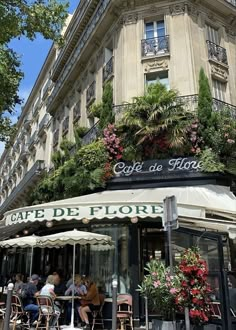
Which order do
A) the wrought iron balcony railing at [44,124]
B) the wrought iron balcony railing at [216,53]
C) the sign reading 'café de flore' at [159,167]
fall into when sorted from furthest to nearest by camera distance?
the wrought iron balcony railing at [44,124] → the wrought iron balcony railing at [216,53] → the sign reading 'café de flore' at [159,167]

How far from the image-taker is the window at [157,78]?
15.1 m

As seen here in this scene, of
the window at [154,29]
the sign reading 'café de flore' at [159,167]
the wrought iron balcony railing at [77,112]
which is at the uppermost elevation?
the window at [154,29]

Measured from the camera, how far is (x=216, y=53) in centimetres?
1584

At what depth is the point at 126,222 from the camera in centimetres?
1176

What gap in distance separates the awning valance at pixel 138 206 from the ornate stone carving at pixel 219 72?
17.9ft

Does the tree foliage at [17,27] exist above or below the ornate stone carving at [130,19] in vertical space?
below

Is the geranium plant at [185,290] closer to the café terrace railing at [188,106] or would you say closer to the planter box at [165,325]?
the planter box at [165,325]

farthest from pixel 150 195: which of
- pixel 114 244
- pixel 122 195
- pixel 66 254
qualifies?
pixel 66 254

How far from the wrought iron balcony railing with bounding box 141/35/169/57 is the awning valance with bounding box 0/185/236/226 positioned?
245 inches

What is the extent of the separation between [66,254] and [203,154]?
291 inches

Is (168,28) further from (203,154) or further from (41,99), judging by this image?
(41,99)

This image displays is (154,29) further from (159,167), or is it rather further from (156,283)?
(156,283)

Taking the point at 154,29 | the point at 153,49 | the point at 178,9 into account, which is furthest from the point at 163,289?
the point at 178,9

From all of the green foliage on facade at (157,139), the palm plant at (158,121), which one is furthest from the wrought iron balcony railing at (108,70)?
the palm plant at (158,121)
